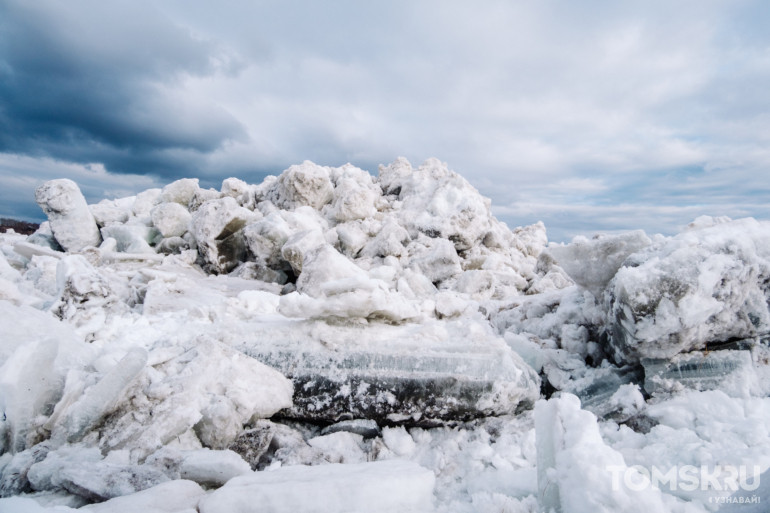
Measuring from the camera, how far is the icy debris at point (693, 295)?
2.31 metres

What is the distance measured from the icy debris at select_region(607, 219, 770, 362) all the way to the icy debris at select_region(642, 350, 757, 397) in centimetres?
7

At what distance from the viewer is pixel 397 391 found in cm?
237

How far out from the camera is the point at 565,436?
4.73ft

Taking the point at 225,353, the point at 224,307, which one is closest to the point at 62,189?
the point at 224,307

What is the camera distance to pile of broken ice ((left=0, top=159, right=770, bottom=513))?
151 centimetres

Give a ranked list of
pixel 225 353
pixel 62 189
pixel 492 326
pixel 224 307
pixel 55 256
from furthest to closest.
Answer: pixel 62 189
pixel 55 256
pixel 492 326
pixel 224 307
pixel 225 353

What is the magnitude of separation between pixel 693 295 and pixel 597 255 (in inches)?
28.4

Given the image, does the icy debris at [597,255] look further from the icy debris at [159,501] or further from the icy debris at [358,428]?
the icy debris at [159,501]

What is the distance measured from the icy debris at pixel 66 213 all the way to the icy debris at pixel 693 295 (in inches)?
307

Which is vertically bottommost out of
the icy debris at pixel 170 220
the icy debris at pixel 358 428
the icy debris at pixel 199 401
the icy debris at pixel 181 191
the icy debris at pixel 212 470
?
the icy debris at pixel 358 428

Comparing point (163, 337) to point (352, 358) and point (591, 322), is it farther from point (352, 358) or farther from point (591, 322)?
point (591, 322)

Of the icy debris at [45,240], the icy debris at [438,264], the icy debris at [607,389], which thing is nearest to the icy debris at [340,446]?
the icy debris at [607,389]

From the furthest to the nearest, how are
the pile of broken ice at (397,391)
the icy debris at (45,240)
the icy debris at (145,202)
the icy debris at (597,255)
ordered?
1. the icy debris at (145,202)
2. the icy debris at (45,240)
3. the icy debris at (597,255)
4. the pile of broken ice at (397,391)

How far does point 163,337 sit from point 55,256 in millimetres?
3736
